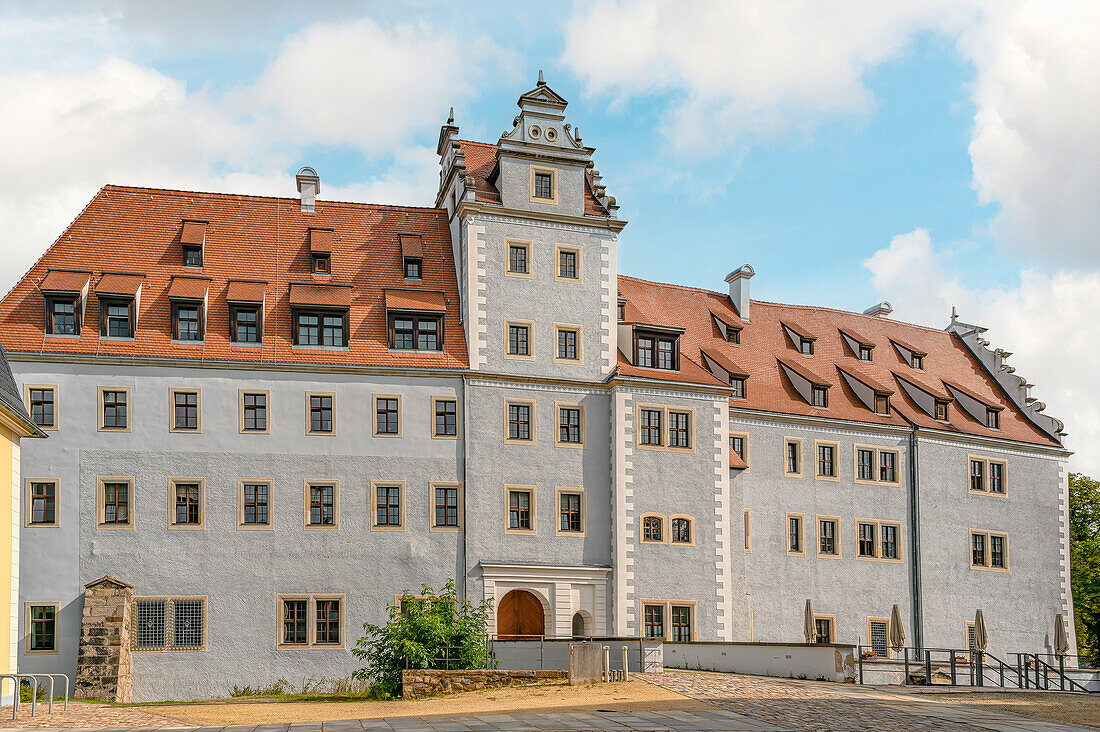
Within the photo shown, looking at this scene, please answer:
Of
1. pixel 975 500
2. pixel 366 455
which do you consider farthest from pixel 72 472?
pixel 975 500

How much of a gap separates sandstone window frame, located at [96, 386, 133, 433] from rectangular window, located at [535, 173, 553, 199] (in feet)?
50.8

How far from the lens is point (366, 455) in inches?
1521

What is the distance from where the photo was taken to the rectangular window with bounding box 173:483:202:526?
3697 cm

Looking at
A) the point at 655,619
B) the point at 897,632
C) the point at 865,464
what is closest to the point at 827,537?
the point at 865,464

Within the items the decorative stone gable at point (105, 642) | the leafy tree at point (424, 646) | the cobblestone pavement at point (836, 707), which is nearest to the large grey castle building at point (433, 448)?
the decorative stone gable at point (105, 642)

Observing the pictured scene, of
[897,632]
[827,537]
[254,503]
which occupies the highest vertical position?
[254,503]

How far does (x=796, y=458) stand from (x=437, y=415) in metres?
15.3

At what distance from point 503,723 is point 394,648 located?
27.1ft

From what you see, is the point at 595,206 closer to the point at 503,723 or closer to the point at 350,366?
the point at 350,366

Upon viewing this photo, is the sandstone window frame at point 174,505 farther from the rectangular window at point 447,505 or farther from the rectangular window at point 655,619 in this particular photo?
the rectangular window at point 655,619

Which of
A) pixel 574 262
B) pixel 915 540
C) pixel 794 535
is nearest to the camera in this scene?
pixel 574 262

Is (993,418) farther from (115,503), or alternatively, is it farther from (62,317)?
(62,317)

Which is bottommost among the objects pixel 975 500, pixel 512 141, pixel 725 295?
pixel 975 500

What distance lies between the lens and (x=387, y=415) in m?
39.1
